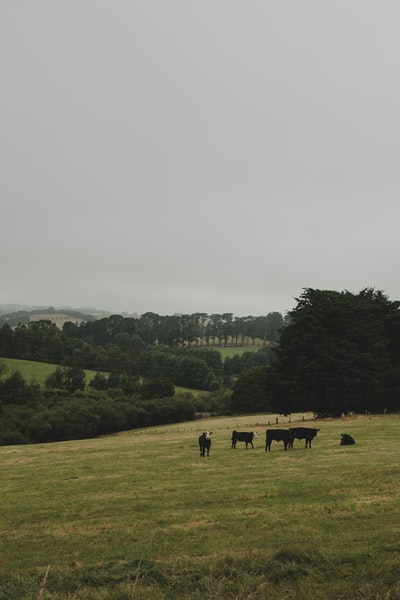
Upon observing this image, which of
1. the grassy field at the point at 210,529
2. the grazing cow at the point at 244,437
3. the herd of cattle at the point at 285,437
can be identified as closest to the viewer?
the grassy field at the point at 210,529

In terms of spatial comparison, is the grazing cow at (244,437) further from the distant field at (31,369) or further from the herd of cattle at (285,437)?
the distant field at (31,369)

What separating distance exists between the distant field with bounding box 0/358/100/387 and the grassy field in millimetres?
119805

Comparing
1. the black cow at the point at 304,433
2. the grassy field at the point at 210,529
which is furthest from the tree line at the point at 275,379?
the grassy field at the point at 210,529

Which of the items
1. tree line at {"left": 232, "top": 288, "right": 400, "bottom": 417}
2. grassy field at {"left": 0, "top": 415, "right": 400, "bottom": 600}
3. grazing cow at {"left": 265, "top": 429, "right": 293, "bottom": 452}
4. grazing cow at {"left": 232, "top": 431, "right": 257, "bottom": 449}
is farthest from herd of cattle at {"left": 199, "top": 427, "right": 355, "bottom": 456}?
tree line at {"left": 232, "top": 288, "right": 400, "bottom": 417}

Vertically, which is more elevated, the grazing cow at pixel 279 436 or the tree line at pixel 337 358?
the tree line at pixel 337 358

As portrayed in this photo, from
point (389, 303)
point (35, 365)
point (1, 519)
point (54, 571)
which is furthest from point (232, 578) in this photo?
point (35, 365)

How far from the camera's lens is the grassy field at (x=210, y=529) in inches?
354

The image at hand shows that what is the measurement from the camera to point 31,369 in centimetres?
14725

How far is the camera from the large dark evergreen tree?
5494 cm

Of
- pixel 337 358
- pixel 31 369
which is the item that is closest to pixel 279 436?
pixel 337 358

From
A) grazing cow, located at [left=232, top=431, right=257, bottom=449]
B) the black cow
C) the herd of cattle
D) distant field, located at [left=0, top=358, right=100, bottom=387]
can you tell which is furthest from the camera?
distant field, located at [left=0, top=358, right=100, bottom=387]

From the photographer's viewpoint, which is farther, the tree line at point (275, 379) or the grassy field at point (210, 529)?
the tree line at point (275, 379)

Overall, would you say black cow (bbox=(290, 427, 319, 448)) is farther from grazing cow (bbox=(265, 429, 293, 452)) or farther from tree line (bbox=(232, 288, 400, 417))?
tree line (bbox=(232, 288, 400, 417))

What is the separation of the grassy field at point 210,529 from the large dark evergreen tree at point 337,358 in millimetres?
28664
